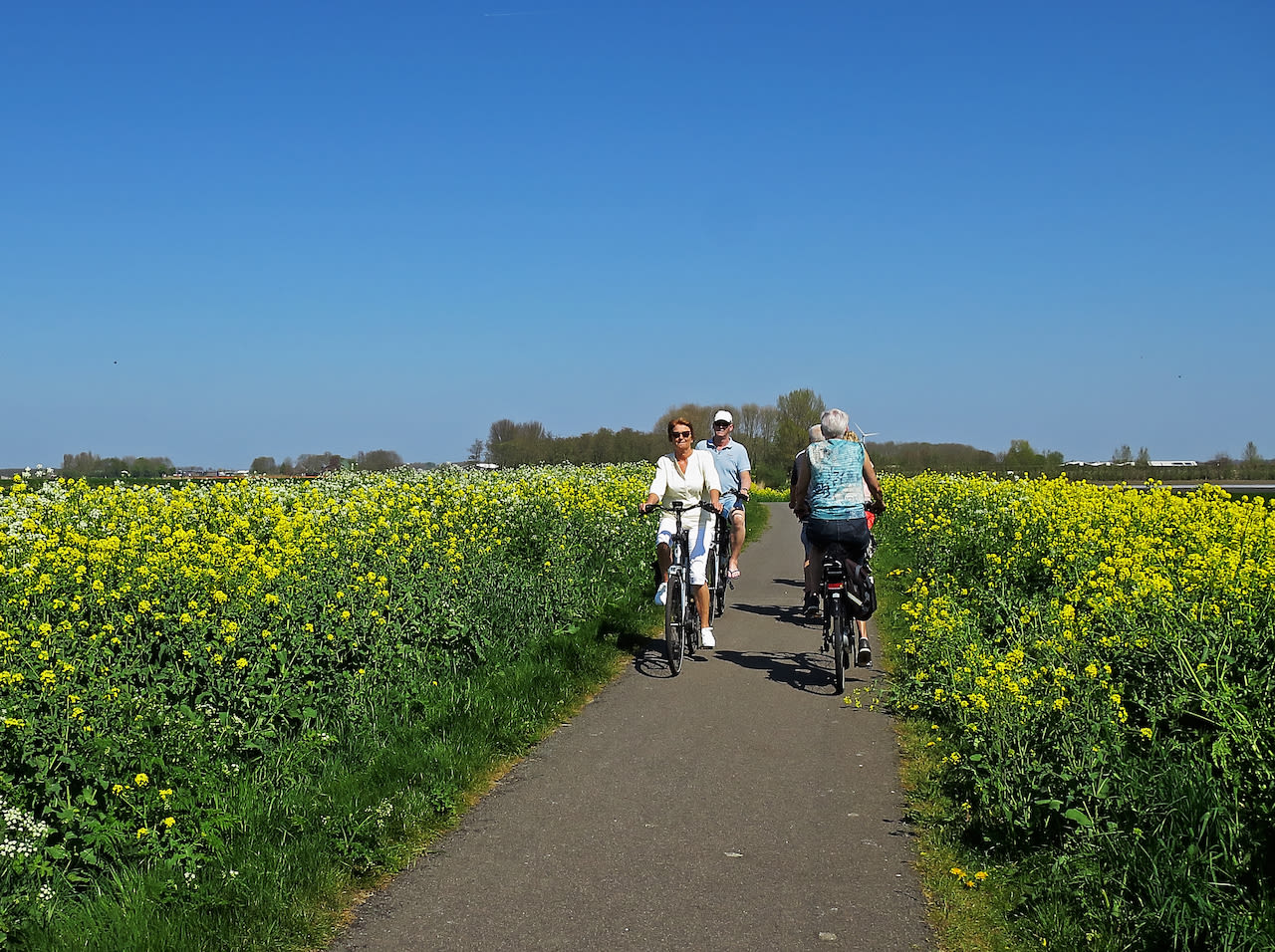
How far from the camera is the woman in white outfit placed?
394 inches

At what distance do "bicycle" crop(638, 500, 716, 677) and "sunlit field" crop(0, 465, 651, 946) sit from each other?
42.8 inches

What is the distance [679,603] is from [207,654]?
4.07 meters

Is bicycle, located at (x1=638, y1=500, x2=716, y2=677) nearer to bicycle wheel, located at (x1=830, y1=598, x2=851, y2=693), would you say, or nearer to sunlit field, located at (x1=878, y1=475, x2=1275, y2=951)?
bicycle wheel, located at (x1=830, y1=598, x2=851, y2=693)

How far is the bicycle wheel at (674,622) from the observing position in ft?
30.5

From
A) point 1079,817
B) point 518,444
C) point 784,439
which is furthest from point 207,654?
point 784,439

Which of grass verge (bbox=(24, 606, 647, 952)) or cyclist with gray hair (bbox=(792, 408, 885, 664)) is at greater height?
cyclist with gray hair (bbox=(792, 408, 885, 664))

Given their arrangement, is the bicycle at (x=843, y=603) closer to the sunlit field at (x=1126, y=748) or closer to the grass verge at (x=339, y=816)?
the sunlit field at (x=1126, y=748)

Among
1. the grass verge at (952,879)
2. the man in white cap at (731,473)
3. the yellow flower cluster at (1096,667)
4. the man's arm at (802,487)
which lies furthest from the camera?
the man in white cap at (731,473)

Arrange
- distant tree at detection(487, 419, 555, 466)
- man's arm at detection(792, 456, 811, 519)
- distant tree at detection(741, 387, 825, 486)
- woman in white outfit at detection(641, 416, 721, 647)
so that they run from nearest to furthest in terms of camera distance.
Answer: man's arm at detection(792, 456, 811, 519) < woman in white outfit at detection(641, 416, 721, 647) < distant tree at detection(487, 419, 555, 466) < distant tree at detection(741, 387, 825, 486)

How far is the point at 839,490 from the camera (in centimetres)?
884

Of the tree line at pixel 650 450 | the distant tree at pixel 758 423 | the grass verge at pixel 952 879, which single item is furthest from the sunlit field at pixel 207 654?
the distant tree at pixel 758 423

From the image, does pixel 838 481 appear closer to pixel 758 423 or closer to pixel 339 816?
pixel 339 816

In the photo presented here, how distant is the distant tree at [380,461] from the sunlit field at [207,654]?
8.90 m

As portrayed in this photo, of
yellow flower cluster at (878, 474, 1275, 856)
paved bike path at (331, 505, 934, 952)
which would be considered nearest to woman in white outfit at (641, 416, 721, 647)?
paved bike path at (331, 505, 934, 952)
